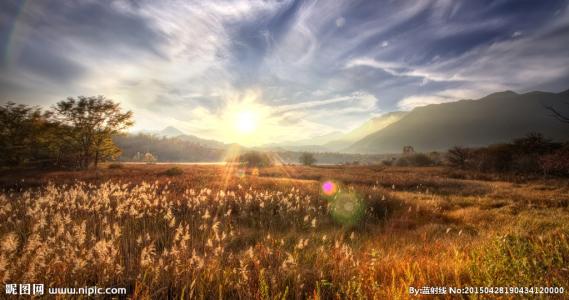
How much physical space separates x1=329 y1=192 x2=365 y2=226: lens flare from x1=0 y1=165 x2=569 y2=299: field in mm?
42

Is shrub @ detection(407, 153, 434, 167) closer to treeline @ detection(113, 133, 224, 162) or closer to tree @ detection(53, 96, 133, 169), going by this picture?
tree @ detection(53, 96, 133, 169)

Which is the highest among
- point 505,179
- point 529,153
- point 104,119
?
point 104,119

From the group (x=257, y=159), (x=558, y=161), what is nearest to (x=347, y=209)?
(x=558, y=161)

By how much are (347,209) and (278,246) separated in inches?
211

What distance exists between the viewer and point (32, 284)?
2791 millimetres

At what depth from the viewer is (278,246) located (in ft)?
13.7

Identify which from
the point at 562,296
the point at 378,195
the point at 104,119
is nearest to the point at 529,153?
the point at 378,195

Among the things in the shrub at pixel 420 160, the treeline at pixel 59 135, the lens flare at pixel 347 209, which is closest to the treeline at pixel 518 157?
the shrub at pixel 420 160

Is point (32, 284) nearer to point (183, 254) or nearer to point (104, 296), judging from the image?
point (104, 296)

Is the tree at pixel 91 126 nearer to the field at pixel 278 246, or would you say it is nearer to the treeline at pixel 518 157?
the field at pixel 278 246

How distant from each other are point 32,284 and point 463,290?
4.58 meters

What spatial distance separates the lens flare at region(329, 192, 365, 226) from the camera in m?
7.99

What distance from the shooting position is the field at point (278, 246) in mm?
2836

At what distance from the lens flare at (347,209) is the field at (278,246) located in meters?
0.04
